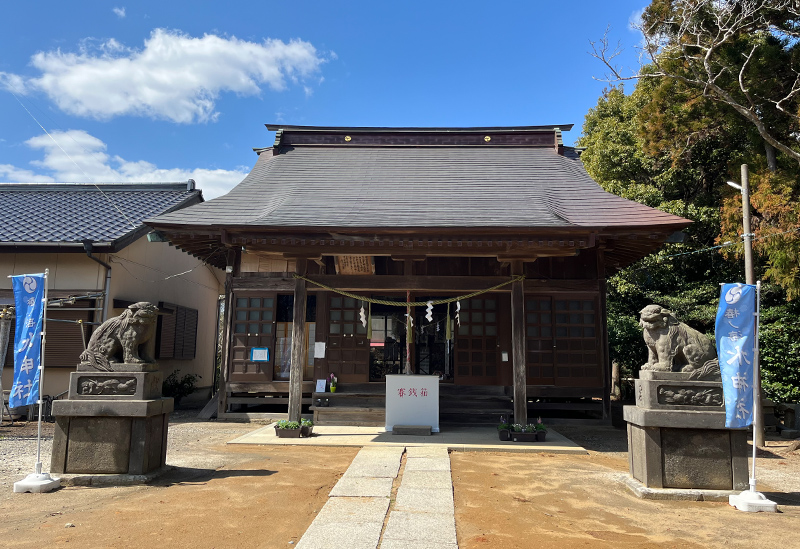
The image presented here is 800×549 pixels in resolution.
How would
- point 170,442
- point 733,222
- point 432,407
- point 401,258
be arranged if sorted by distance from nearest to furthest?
point 170,442 → point 432,407 → point 401,258 → point 733,222

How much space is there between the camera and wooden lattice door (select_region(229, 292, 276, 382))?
11.4 meters

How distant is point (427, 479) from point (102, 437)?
3.83m

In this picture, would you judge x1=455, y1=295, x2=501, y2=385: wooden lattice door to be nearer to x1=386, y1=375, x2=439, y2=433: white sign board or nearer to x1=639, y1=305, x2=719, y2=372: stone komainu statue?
x1=386, y1=375, x2=439, y2=433: white sign board

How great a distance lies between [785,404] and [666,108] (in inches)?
336

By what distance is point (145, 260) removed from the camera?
13.2 m

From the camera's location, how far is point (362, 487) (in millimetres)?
5688

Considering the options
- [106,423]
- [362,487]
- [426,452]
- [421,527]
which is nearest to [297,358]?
[426,452]

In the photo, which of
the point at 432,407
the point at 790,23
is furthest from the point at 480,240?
the point at 790,23

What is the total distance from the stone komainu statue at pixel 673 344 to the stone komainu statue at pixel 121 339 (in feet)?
19.8

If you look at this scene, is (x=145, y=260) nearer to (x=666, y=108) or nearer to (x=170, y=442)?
(x=170, y=442)

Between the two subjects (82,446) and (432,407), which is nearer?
(82,446)

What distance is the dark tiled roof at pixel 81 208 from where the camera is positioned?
1154 cm

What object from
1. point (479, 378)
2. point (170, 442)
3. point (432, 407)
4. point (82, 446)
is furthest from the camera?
point (479, 378)

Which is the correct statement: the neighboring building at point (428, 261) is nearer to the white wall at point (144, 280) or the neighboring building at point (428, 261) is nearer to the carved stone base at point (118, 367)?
the white wall at point (144, 280)
